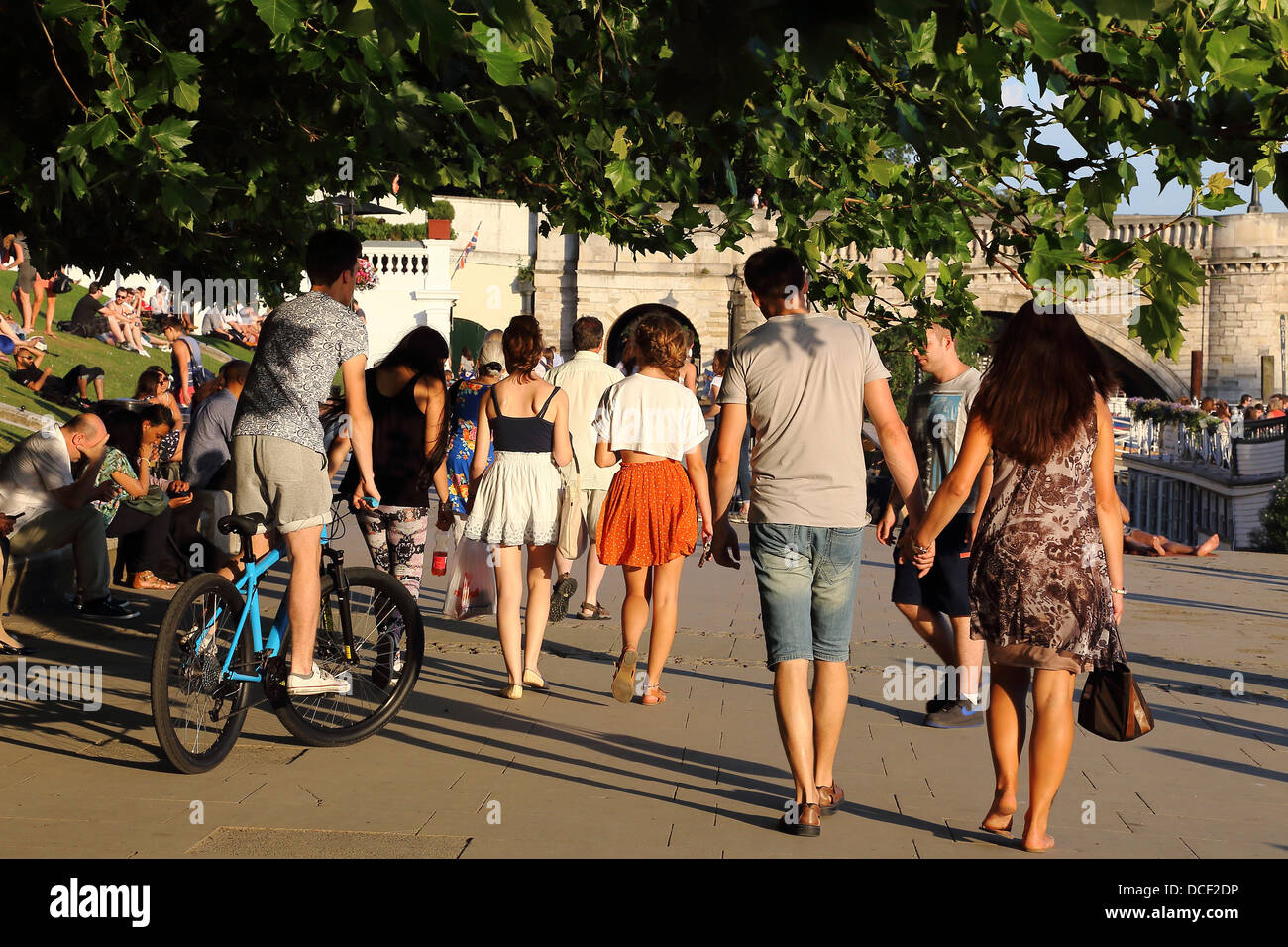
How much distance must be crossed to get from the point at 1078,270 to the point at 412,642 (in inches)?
126

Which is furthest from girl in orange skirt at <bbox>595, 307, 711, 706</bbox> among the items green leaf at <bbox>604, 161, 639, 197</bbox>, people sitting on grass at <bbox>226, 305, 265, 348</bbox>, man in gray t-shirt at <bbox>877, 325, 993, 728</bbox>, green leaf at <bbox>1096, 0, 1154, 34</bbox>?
people sitting on grass at <bbox>226, 305, 265, 348</bbox>

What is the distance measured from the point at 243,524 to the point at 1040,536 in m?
2.97

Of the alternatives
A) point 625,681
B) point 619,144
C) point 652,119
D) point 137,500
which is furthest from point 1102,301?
point 625,681

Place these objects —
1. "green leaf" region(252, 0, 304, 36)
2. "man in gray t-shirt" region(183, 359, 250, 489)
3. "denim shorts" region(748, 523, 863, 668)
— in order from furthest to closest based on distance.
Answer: "man in gray t-shirt" region(183, 359, 250, 489) < "denim shorts" region(748, 523, 863, 668) < "green leaf" region(252, 0, 304, 36)

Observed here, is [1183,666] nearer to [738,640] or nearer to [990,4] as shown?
[738,640]

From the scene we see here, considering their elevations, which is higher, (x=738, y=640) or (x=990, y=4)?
(x=990, y=4)

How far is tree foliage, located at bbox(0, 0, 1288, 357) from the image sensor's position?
11.0 feet

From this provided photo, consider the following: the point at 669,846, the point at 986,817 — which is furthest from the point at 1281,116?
the point at 669,846

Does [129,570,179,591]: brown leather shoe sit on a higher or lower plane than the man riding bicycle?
lower

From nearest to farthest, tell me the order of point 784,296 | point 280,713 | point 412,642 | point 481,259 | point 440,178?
1. point 784,296
2. point 280,713
3. point 412,642
4. point 440,178
5. point 481,259

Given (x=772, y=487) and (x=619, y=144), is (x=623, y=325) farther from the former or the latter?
(x=772, y=487)

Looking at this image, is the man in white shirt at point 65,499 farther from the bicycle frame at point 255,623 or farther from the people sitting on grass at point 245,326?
the people sitting on grass at point 245,326

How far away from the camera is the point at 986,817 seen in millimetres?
5055

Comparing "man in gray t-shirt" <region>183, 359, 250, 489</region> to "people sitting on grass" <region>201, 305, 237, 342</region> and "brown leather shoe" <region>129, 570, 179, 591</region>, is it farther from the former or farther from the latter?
"people sitting on grass" <region>201, 305, 237, 342</region>
